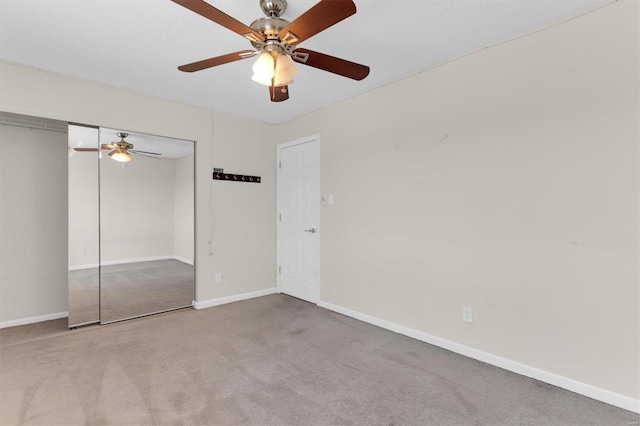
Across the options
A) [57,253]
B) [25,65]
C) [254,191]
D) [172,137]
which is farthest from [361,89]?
[57,253]

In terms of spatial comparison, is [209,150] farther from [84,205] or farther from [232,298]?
[232,298]

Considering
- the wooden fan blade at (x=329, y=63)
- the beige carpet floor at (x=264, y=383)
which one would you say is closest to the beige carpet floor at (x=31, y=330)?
the beige carpet floor at (x=264, y=383)

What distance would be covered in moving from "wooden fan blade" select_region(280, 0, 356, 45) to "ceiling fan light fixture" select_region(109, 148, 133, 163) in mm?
2572

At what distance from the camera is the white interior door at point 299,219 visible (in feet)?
13.2

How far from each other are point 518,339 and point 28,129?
490 cm

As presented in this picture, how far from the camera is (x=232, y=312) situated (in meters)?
3.71

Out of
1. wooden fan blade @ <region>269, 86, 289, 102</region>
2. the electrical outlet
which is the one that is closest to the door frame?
wooden fan blade @ <region>269, 86, 289, 102</region>

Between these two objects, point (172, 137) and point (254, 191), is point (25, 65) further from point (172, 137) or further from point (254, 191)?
point (254, 191)

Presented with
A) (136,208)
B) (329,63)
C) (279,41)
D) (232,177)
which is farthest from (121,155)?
(329,63)

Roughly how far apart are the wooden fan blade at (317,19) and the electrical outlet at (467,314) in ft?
7.72

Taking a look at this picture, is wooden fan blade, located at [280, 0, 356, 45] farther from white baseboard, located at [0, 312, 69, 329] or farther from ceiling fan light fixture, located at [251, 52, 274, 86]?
white baseboard, located at [0, 312, 69, 329]

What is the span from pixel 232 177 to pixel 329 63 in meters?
2.55

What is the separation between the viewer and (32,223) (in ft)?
10.7

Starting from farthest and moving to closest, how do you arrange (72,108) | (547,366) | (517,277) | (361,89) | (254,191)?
1. (254,191)
2. (361,89)
3. (72,108)
4. (517,277)
5. (547,366)
